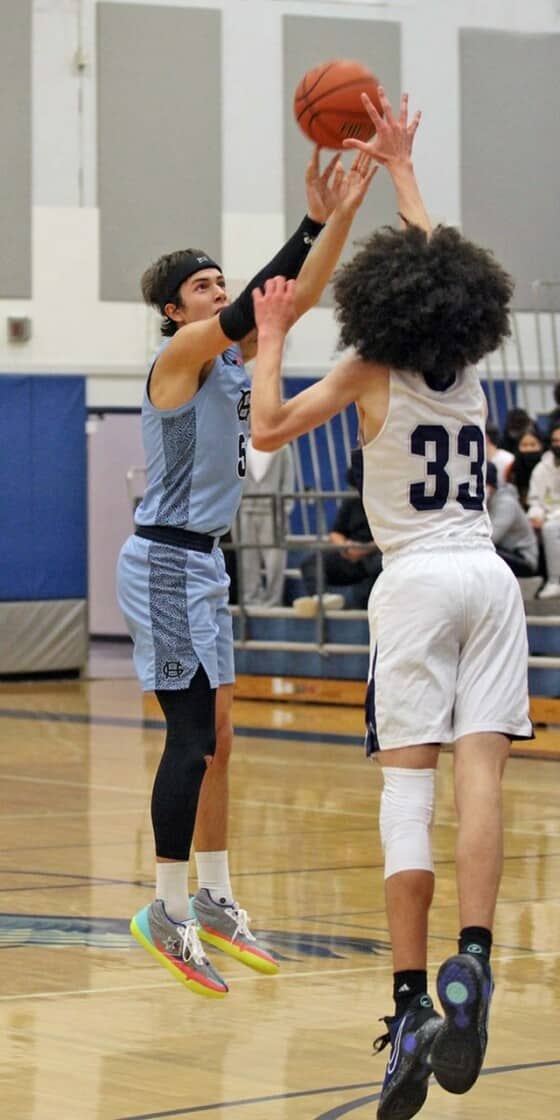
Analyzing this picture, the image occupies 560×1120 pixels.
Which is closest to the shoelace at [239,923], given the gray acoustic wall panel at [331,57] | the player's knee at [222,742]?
the player's knee at [222,742]

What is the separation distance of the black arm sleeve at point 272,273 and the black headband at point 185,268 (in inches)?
18.1

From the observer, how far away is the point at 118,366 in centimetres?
1734

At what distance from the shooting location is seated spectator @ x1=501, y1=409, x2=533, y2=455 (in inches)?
509

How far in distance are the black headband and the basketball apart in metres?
0.41

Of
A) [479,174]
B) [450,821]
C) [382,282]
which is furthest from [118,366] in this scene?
[382,282]

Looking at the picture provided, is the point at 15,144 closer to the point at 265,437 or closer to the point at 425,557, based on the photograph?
the point at 265,437

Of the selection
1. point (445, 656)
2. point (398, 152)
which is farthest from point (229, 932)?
point (398, 152)

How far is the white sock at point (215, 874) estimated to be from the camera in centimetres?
479

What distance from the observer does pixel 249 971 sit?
4.94 meters

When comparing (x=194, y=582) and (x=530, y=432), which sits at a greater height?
(x=530, y=432)

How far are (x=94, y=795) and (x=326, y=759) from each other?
1763 millimetres

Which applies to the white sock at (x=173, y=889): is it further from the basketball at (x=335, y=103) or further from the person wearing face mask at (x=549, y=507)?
the person wearing face mask at (x=549, y=507)

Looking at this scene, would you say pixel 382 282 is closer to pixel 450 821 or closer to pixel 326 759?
pixel 450 821

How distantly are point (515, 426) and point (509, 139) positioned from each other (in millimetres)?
6772
